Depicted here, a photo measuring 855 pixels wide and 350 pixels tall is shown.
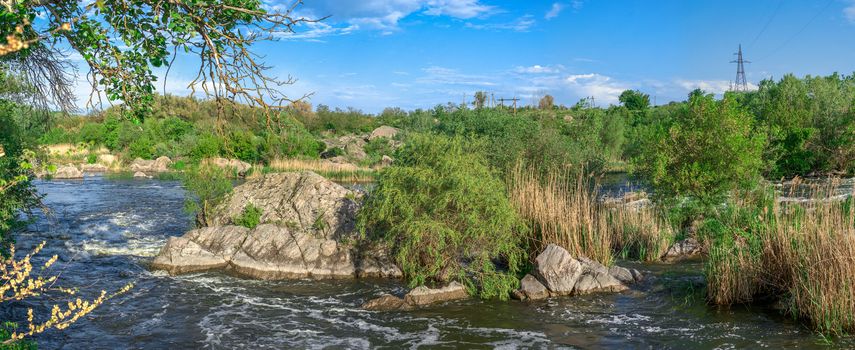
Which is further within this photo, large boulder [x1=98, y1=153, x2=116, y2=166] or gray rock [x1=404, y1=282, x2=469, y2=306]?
large boulder [x1=98, y1=153, x2=116, y2=166]

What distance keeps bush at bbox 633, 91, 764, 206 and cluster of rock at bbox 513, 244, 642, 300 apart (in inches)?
229

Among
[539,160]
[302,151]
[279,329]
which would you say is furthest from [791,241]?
[302,151]

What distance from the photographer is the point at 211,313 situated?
37.2 ft

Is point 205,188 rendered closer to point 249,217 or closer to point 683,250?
point 249,217

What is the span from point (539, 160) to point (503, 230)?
12.3 metres

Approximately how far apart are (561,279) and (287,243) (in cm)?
692

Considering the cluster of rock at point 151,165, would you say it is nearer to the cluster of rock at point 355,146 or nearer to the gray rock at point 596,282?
the cluster of rock at point 355,146

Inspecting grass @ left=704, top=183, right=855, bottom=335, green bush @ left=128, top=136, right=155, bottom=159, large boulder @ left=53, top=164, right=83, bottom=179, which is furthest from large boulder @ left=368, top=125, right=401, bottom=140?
grass @ left=704, top=183, right=855, bottom=335

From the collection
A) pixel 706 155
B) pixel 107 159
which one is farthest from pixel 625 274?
pixel 107 159

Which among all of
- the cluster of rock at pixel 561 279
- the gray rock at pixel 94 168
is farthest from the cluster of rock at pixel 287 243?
the gray rock at pixel 94 168

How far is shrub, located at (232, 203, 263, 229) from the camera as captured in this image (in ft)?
52.4

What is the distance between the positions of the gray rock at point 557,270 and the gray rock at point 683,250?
152 inches

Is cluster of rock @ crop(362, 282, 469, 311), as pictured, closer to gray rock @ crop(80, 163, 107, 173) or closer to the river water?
the river water

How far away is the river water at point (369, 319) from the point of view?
31.6 ft
